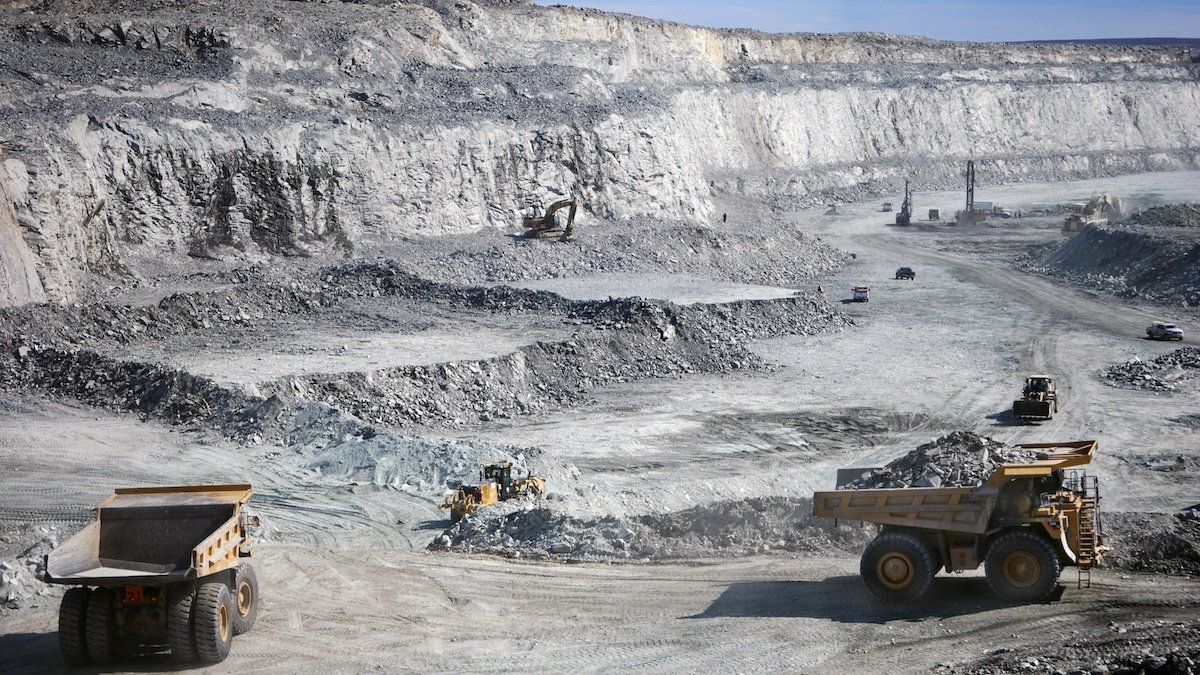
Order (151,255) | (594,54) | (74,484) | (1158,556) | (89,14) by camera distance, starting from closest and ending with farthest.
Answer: (1158,556) < (74,484) < (151,255) < (89,14) < (594,54)

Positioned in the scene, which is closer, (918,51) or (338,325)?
(338,325)

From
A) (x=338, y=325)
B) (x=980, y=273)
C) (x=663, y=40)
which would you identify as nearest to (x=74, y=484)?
(x=338, y=325)

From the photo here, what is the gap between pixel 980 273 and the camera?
1994 inches

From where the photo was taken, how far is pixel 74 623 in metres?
12.4

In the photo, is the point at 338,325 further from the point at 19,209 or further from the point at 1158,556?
the point at 1158,556

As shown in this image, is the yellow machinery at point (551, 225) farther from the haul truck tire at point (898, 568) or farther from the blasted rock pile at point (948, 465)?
the haul truck tire at point (898, 568)

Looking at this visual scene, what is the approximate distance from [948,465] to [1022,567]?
4421mm

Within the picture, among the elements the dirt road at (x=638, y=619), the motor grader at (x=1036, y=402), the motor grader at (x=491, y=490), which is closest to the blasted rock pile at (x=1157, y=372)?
the motor grader at (x=1036, y=402)

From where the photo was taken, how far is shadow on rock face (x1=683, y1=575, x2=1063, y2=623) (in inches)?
549

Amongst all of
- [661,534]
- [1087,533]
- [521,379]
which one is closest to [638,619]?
[661,534]

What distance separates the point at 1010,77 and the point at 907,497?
90.6 metres

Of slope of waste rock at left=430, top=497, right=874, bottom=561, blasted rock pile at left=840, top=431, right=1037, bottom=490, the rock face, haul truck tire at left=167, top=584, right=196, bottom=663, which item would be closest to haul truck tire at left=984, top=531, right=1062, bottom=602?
blasted rock pile at left=840, top=431, right=1037, bottom=490

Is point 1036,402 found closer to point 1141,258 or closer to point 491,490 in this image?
point 491,490

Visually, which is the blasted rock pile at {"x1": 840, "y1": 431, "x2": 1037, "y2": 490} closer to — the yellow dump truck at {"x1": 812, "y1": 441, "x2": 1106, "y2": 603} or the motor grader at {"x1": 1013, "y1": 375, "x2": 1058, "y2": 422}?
the yellow dump truck at {"x1": 812, "y1": 441, "x2": 1106, "y2": 603}
